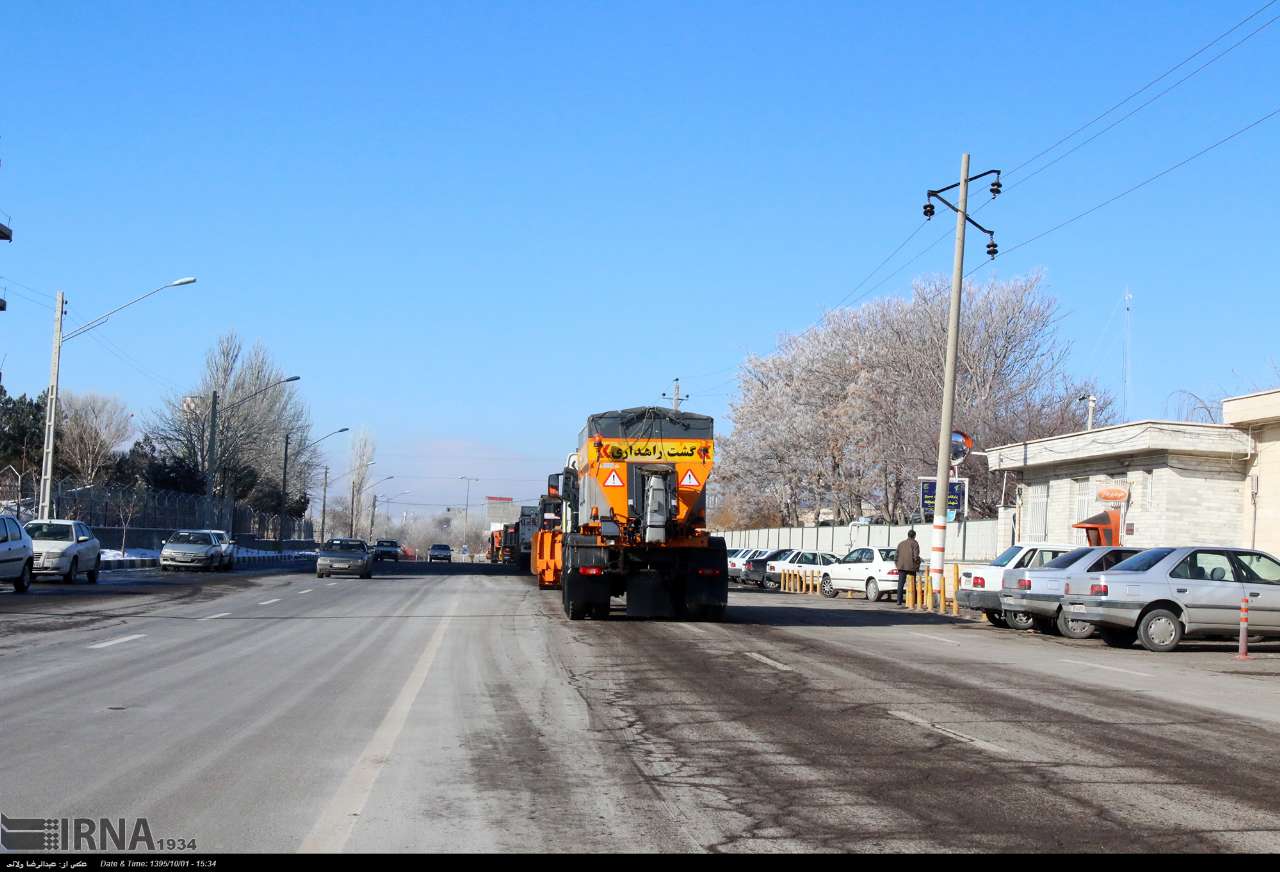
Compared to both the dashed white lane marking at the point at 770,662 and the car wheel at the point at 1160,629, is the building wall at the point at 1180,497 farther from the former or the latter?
the dashed white lane marking at the point at 770,662

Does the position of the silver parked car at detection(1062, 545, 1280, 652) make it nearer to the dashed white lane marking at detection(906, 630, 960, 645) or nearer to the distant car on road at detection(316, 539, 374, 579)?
the dashed white lane marking at detection(906, 630, 960, 645)

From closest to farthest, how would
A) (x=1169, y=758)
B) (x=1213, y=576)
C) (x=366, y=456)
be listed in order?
1. (x=1169, y=758)
2. (x=1213, y=576)
3. (x=366, y=456)

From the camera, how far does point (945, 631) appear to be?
24609 mm

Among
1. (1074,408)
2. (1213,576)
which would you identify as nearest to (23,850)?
(1213,576)

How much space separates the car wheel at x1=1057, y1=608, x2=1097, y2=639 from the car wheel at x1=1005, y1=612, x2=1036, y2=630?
48.1 inches

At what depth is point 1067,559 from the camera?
22953 mm

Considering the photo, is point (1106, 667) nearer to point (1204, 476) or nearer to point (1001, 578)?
point (1001, 578)

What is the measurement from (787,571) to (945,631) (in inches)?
934

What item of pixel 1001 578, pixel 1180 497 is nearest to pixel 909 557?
pixel 1180 497

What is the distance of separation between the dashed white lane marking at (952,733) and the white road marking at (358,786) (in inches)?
171

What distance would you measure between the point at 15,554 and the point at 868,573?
23603 mm
